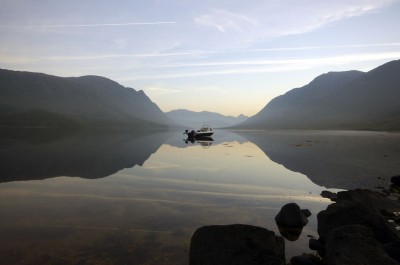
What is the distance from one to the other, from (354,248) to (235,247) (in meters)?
4.00

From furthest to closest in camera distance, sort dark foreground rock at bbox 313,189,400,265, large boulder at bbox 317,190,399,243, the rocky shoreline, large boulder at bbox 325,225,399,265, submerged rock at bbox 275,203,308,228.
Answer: submerged rock at bbox 275,203,308,228 < large boulder at bbox 317,190,399,243 < the rocky shoreline < dark foreground rock at bbox 313,189,400,265 < large boulder at bbox 325,225,399,265

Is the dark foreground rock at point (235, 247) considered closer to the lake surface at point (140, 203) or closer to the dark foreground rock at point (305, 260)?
the dark foreground rock at point (305, 260)

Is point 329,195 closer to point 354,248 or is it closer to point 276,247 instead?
point 354,248

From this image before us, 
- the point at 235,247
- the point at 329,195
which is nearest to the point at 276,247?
the point at 235,247

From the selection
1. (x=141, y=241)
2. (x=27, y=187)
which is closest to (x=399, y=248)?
(x=141, y=241)

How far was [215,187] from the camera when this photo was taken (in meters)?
26.3

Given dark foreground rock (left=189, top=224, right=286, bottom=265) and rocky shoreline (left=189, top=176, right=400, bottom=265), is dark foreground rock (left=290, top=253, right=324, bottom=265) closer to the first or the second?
rocky shoreline (left=189, top=176, right=400, bottom=265)

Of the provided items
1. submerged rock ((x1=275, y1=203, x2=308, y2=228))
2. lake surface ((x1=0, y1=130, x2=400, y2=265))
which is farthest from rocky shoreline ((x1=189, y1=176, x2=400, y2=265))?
submerged rock ((x1=275, y1=203, x2=308, y2=228))

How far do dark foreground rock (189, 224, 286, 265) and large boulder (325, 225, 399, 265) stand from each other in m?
1.82

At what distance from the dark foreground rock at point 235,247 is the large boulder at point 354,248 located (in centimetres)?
182

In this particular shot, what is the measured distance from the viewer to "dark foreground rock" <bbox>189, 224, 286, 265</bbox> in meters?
10.4

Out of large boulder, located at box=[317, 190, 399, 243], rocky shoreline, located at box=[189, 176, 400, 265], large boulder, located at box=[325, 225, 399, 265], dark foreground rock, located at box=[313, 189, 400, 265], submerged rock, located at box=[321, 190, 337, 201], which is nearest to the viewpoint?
large boulder, located at box=[325, 225, 399, 265]

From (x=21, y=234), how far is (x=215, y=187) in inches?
594

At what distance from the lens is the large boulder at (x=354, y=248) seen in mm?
9953
